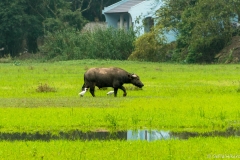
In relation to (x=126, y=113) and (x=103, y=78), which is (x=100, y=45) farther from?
(x=126, y=113)

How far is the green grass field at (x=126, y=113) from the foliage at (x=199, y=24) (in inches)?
602

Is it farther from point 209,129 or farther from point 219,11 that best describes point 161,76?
point 209,129

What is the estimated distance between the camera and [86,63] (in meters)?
43.3

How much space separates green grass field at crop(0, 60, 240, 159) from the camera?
1202 cm

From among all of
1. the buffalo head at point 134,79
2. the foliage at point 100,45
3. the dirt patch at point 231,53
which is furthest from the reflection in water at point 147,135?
the foliage at point 100,45

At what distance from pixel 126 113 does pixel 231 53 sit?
2622 centimetres

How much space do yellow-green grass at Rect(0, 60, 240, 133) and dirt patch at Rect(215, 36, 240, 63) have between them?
12.4 meters

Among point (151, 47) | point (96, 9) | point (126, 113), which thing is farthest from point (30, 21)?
point (126, 113)

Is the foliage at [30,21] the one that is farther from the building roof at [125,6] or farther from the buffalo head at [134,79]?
the buffalo head at [134,79]

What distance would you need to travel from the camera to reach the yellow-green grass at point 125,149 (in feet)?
37.2

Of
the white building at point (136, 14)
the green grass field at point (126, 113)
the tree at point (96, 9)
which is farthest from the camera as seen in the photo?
the tree at point (96, 9)

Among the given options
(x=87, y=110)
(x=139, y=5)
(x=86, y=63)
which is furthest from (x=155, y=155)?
(x=139, y=5)

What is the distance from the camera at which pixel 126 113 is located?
55.9ft

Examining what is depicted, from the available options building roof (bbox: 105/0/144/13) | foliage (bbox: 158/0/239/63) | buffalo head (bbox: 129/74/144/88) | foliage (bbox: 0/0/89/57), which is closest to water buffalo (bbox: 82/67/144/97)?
buffalo head (bbox: 129/74/144/88)
